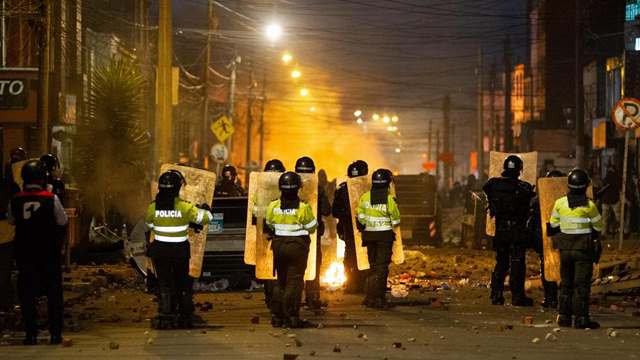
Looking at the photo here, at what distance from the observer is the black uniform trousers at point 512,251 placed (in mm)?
15961

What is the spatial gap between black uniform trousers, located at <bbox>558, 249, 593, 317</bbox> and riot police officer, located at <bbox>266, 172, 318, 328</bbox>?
2956mm

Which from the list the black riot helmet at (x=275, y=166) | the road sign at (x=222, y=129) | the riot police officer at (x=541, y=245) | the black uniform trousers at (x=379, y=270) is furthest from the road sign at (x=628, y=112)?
the road sign at (x=222, y=129)

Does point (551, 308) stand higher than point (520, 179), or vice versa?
point (520, 179)

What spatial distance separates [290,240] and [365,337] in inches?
63.4

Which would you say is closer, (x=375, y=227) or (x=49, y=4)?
(x=375, y=227)

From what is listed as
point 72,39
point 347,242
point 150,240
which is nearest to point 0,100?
point 72,39

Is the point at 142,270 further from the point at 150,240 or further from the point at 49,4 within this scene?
the point at 49,4

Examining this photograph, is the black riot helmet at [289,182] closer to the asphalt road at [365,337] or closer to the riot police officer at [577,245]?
the asphalt road at [365,337]

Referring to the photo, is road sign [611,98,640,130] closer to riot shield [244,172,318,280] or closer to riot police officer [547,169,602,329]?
riot police officer [547,169,602,329]

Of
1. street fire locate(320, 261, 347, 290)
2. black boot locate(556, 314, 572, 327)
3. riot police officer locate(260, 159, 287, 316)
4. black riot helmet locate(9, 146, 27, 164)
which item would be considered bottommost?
street fire locate(320, 261, 347, 290)

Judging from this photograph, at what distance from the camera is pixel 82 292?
1814 centimetres

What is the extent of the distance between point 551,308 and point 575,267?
230 centimetres

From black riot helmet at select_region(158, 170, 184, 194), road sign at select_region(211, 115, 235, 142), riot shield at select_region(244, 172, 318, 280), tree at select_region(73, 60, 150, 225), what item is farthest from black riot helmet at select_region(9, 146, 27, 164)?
road sign at select_region(211, 115, 235, 142)

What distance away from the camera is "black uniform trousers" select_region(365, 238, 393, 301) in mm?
15672
